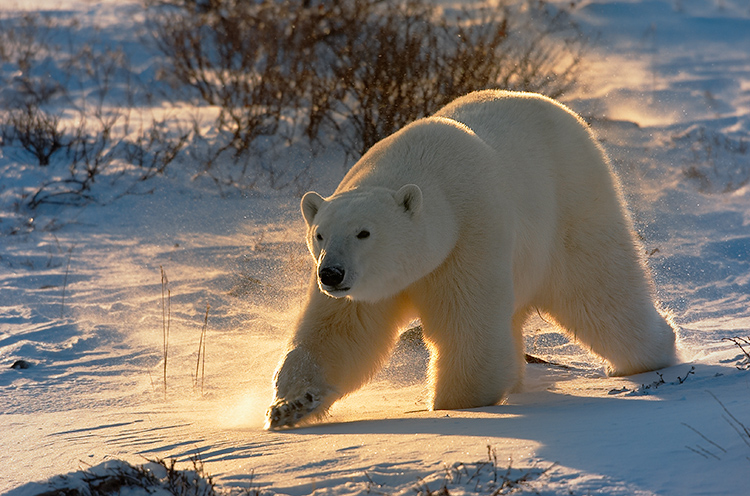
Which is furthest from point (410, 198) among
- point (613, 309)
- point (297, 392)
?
point (613, 309)

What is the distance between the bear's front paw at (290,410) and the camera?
117 inches

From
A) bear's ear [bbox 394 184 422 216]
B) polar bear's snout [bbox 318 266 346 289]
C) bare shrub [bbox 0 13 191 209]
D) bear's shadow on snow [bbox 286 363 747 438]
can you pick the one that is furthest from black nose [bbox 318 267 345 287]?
bare shrub [bbox 0 13 191 209]

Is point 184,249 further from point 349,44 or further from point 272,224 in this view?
point 349,44

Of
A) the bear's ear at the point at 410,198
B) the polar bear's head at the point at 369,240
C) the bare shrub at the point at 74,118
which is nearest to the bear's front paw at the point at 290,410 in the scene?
the polar bear's head at the point at 369,240

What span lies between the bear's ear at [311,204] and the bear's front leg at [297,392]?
541 millimetres

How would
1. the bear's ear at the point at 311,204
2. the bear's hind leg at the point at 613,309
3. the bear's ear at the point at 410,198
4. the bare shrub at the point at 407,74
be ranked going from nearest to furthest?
the bear's ear at the point at 410,198 → the bear's ear at the point at 311,204 → the bear's hind leg at the point at 613,309 → the bare shrub at the point at 407,74

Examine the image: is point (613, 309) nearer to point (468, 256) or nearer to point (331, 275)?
point (468, 256)

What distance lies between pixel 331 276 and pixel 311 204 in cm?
48

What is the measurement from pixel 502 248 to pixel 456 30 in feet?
19.0

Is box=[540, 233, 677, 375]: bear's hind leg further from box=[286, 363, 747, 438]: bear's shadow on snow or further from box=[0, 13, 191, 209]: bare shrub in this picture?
box=[0, 13, 191, 209]: bare shrub

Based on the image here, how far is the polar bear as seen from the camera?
289 cm

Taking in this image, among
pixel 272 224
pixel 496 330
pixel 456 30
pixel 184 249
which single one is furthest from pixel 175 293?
pixel 456 30

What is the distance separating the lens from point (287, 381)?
10.2 ft

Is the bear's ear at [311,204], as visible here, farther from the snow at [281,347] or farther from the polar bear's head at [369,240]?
the snow at [281,347]
